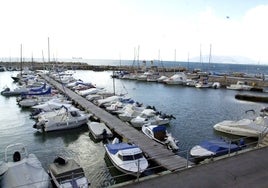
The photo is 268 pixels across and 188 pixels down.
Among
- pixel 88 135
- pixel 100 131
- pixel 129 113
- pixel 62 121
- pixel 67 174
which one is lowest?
pixel 88 135

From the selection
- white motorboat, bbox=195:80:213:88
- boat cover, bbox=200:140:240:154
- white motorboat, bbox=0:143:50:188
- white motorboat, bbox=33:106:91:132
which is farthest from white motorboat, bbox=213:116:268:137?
white motorboat, bbox=195:80:213:88

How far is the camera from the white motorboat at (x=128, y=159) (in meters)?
17.4

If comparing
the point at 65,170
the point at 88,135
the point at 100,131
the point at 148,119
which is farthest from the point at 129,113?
the point at 65,170

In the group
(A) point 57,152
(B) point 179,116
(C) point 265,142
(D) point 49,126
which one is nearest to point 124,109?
(B) point 179,116

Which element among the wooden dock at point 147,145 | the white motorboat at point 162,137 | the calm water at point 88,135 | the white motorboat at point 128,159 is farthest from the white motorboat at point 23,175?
the white motorboat at point 162,137

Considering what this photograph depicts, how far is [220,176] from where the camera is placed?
12.0 metres

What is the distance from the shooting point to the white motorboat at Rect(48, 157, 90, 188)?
50.0 feet

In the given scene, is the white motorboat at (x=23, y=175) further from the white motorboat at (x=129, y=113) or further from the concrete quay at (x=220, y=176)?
the white motorboat at (x=129, y=113)

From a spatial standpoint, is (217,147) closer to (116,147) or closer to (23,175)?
(116,147)

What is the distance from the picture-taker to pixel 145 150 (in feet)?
68.6

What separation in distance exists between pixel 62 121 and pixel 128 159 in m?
13.6

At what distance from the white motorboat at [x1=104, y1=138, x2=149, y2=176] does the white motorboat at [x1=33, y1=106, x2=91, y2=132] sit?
11.0 metres

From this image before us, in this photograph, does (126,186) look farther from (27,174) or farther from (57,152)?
(57,152)

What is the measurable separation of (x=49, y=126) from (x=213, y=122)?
66.7ft
